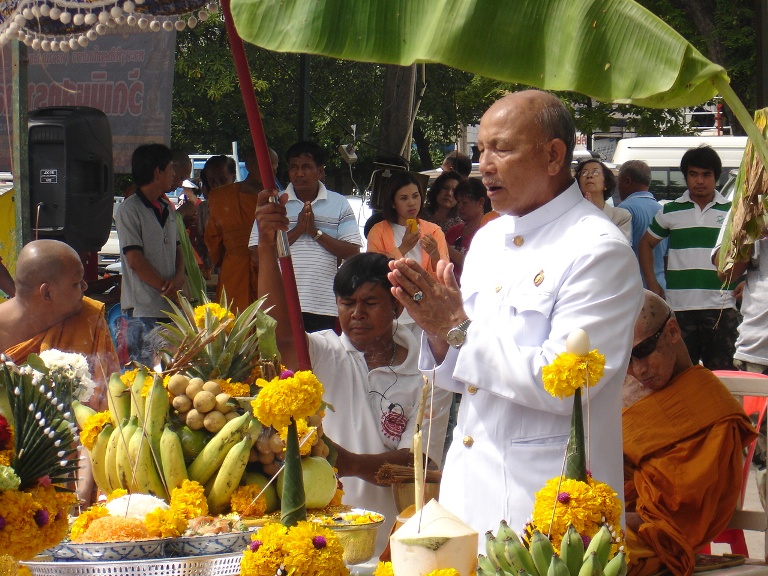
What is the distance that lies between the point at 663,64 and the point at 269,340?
4.24 ft

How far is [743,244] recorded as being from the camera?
522 centimetres

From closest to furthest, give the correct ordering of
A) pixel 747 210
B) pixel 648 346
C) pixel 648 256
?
1. pixel 648 346
2. pixel 747 210
3. pixel 648 256

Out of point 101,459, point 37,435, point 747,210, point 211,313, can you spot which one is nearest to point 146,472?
point 101,459

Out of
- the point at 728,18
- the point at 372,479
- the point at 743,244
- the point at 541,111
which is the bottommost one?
the point at 372,479

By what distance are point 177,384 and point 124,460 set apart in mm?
240

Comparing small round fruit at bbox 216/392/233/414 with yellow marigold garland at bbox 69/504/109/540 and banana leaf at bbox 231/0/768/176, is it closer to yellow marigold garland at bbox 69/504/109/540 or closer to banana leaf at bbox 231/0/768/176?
yellow marigold garland at bbox 69/504/109/540

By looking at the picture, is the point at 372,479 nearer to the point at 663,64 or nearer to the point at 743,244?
the point at 663,64

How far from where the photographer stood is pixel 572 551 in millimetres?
1945

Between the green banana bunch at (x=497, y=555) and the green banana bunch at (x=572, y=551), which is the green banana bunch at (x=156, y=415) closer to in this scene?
the green banana bunch at (x=497, y=555)

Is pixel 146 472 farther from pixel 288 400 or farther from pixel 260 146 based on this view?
pixel 260 146

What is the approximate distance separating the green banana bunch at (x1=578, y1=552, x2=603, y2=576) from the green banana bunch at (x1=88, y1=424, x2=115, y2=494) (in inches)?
56.8

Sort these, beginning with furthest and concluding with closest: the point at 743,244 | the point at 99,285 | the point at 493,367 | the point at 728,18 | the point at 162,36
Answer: the point at 728,18 → the point at 162,36 → the point at 99,285 → the point at 743,244 → the point at 493,367

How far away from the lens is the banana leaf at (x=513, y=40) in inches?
99.7

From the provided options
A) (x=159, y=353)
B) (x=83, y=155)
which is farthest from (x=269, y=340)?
(x=83, y=155)
